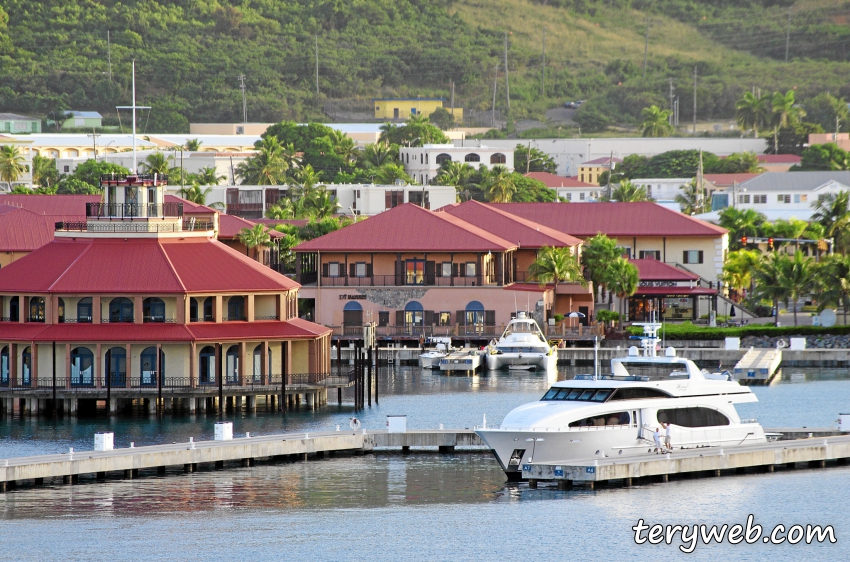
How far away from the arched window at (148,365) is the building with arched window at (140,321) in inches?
1.7

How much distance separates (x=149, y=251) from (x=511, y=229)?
40.5 meters

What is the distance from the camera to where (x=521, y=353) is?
9925 centimetres

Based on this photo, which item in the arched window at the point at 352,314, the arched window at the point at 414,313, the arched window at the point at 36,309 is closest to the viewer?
the arched window at the point at 36,309

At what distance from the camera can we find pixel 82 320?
78938 millimetres

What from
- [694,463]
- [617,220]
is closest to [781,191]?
[617,220]

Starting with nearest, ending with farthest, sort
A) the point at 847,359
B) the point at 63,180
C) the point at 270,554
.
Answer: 1. the point at 270,554
2. the point at 847,359
3. the point at 63,180

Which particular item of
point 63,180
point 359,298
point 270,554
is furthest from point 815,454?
point 63,180

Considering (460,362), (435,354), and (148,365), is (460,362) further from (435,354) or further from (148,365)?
(148,365)

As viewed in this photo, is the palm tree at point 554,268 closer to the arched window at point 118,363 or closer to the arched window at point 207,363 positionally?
the arched window at point 207,363

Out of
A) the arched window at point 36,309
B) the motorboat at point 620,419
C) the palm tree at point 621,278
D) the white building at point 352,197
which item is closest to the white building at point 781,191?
the white building at point 352,197

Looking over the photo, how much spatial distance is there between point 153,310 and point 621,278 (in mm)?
42532

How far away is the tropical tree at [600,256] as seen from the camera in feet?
376

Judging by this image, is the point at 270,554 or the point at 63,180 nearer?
the point at 270,554

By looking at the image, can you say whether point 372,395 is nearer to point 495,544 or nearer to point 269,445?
point 269,445
